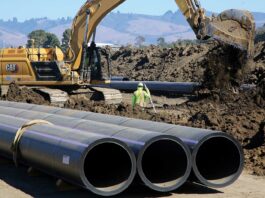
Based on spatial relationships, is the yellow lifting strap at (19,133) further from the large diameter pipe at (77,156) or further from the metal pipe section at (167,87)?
the metal pipe section at (167,87)

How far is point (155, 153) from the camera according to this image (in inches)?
420

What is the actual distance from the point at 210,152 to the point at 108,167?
178cm

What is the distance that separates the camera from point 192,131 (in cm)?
1014

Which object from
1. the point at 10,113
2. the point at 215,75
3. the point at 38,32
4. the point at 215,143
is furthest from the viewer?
the point at 38,32

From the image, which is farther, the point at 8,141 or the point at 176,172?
the point at 8,141

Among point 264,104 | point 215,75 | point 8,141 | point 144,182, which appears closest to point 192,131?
point 144,182

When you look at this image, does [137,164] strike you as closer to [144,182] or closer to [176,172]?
[144,182]

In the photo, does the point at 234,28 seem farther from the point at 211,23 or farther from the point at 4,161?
the point at 4,161

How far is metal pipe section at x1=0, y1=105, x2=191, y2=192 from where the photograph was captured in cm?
938

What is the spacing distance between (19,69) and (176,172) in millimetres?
14110

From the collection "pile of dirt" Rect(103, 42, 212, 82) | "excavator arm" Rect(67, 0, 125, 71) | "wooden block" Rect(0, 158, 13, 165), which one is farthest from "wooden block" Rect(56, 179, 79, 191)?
"pile of dirt" Rect(103, 42, 212, 82)

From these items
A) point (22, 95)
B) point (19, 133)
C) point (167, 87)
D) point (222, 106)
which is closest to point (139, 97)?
point (222, 106)

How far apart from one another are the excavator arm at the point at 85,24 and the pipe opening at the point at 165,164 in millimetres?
12429

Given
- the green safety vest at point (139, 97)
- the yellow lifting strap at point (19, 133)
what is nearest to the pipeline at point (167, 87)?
the green safety vest at point (139, 97)
